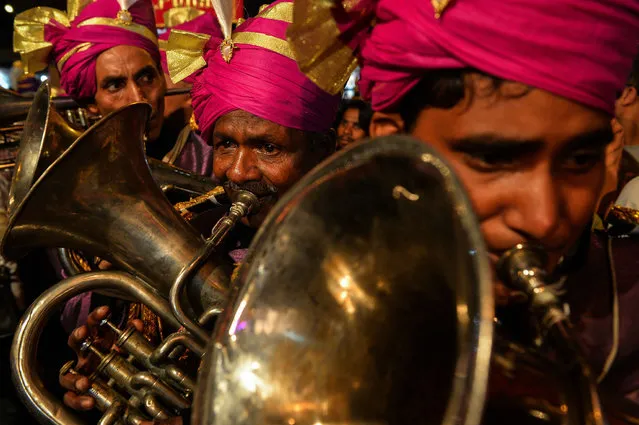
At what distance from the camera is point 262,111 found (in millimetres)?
1839

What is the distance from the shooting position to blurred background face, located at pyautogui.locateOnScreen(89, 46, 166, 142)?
2.96m

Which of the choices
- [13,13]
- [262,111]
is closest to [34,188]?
[262,111]

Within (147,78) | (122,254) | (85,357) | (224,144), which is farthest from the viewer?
(147,78)

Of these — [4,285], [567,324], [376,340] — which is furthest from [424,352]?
[4,285]

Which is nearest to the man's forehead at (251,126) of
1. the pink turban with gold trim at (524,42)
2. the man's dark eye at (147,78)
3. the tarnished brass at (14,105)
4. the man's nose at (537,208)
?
the pink turban with gold trim at (524,42)

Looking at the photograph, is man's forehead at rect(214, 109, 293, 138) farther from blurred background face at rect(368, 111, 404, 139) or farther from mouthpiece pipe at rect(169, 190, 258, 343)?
blurred background face at rect(368, 111, 404, 139)

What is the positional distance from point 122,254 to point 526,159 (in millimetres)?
1203

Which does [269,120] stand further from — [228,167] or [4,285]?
[4,285]

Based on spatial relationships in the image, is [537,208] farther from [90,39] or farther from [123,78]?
[90,39]

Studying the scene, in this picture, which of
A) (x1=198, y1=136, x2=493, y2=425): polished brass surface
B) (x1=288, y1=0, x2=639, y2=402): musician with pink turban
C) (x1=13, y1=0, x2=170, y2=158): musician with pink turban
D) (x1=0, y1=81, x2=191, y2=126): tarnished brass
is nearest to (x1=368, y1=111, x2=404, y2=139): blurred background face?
(x1=288, y1=0, x2=639, y2=402): musician with pink turban

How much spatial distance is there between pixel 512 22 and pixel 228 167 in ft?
3.92

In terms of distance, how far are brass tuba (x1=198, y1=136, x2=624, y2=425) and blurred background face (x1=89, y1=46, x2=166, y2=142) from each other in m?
2.29

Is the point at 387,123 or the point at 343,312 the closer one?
the point at 343,312

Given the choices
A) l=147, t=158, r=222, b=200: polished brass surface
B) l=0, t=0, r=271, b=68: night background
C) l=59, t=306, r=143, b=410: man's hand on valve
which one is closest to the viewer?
l=59, t=306, r=143, b=410: man's hand on valve
